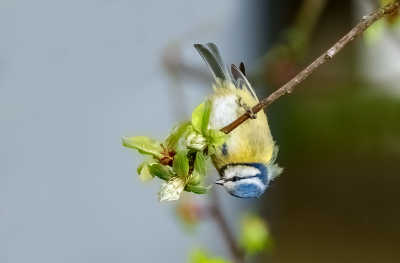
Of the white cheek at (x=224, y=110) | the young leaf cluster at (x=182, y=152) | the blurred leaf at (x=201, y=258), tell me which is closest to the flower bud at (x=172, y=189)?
the young leaf cluster at (x=182, y=152)

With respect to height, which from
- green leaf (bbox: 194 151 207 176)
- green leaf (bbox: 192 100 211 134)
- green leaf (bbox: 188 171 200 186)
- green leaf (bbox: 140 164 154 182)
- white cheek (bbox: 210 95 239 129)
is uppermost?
white cheek (bbox: 210 95 239 129)

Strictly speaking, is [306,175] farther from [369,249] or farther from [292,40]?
[292,40]

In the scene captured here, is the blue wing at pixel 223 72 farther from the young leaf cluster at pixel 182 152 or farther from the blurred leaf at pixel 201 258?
the blurred leaf at pixel 201 258

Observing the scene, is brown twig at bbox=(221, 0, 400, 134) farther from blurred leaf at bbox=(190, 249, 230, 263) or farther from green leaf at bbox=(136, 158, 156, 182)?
blurred leaf at bbox=(190, 249, 230, 263)

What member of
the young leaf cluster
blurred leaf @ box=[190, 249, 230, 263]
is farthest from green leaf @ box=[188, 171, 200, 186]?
blurred leaf @ box=[190, 249, 230, 263]

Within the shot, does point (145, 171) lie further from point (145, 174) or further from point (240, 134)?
point (240, 134)

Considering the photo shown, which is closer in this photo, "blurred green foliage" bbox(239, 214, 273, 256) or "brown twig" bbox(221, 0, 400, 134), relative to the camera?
"brown twig" bbox(221, 0, 400, 134)
